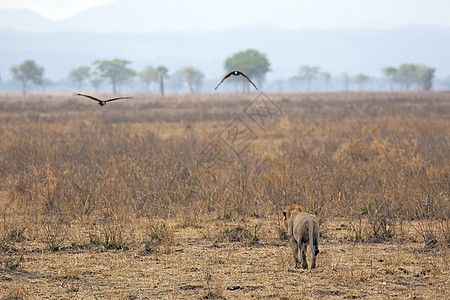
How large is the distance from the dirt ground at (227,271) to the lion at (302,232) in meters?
0.16

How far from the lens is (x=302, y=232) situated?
4.56 metres

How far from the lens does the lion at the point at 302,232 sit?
14.7 ft

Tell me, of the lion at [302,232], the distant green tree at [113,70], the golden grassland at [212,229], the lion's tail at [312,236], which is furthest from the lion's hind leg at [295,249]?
the distant green tree at [113,70]

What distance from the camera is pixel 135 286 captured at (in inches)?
179

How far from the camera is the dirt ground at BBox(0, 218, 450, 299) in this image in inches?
171

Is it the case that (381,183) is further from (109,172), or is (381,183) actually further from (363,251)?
(109,172)

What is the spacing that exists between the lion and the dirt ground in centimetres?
16

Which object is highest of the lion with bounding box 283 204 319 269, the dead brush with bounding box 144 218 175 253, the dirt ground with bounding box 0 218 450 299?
the lion with bounding box 283 204 319 269

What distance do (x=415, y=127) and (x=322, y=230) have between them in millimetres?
11672

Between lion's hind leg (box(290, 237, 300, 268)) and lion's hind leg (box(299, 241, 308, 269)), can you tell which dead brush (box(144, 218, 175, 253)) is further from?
lion's hind leg (box(299, 241, 308, 269))

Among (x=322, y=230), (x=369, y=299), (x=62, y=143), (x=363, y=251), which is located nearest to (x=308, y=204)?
(x=322, y=230)

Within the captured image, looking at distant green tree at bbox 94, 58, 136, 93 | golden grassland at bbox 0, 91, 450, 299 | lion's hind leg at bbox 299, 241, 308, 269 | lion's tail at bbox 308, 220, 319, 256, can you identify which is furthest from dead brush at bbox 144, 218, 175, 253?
distant green tree at bbox 94, 58, 136, 93

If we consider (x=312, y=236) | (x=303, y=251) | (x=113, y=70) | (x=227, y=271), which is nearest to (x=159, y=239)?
(x=227, y=271)

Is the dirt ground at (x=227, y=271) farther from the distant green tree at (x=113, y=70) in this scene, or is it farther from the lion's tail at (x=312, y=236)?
the distant green tree at (x=113, y=70)
